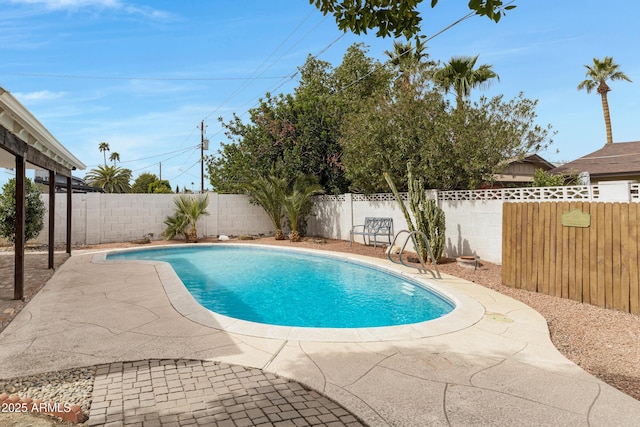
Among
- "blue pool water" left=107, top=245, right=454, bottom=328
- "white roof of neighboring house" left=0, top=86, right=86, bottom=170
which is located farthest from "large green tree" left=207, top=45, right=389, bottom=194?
"white roof of neighboring house" left=0, top=86, right=86, bottom=170

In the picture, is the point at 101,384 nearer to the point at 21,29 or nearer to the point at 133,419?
the point at 133,419

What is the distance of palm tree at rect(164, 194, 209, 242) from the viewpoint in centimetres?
1455

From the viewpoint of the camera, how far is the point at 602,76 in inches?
1014

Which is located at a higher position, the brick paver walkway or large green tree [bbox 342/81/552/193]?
large green tree [bbox 342/81/552/193]

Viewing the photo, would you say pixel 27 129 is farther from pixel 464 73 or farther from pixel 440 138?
pixel 464 73

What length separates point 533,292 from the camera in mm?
6242

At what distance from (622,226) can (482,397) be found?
3794mm

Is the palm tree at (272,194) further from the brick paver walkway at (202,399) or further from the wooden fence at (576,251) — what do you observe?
the brick paver walkway at (202,399)

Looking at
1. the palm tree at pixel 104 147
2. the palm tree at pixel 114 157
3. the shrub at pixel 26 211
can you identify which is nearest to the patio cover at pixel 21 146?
the shrub at pixel 26 211

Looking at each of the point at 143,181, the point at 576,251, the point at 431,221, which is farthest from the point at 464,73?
the point at 143,181

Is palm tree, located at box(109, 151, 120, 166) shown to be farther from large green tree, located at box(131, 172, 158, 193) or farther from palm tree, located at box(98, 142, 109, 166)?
large green tree, located at box(131, 172, 158, 193)

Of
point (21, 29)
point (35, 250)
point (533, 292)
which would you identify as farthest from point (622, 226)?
point (35, 250)

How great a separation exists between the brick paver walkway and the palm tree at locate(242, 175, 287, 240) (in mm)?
11505

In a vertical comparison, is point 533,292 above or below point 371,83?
below
